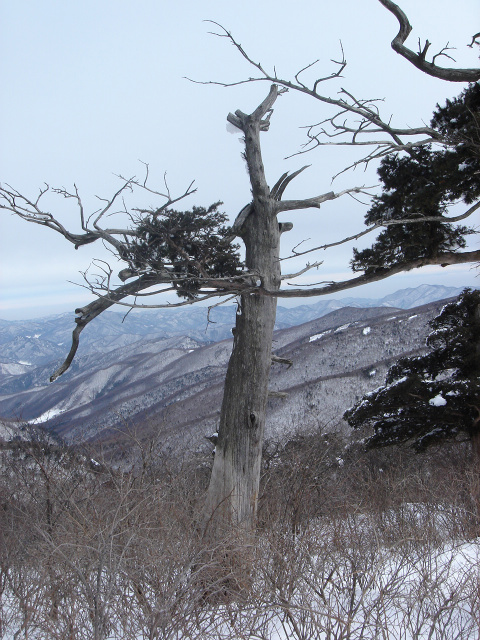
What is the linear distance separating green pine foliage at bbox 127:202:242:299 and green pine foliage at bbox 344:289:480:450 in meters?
8.11

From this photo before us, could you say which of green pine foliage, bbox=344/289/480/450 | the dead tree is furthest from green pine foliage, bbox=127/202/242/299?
green pine foliage, bbox=344/289/480/450

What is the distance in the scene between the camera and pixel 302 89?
15.5 feet

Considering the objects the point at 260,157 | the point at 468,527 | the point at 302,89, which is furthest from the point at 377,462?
the point at 302,89

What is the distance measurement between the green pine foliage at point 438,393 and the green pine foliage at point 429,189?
770 centimetres

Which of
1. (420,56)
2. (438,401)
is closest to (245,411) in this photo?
(420,56)

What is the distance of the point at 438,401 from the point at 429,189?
8720mm

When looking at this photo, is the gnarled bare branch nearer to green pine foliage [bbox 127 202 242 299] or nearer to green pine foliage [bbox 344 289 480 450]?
green pine foliage [bbox 127 202 242 299]

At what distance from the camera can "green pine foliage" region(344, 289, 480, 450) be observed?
12.7 meters

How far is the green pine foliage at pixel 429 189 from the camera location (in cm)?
530

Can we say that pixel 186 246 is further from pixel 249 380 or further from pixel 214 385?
pixel 214 385

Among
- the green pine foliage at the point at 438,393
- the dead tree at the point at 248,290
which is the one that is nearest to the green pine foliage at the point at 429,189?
the dead tree at the point at 248,290

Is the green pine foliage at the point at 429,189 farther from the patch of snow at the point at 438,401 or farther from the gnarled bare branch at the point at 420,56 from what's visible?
the patch of snow at the point at 438,401

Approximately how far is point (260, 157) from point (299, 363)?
8802cm

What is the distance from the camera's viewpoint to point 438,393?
42.4 ft
